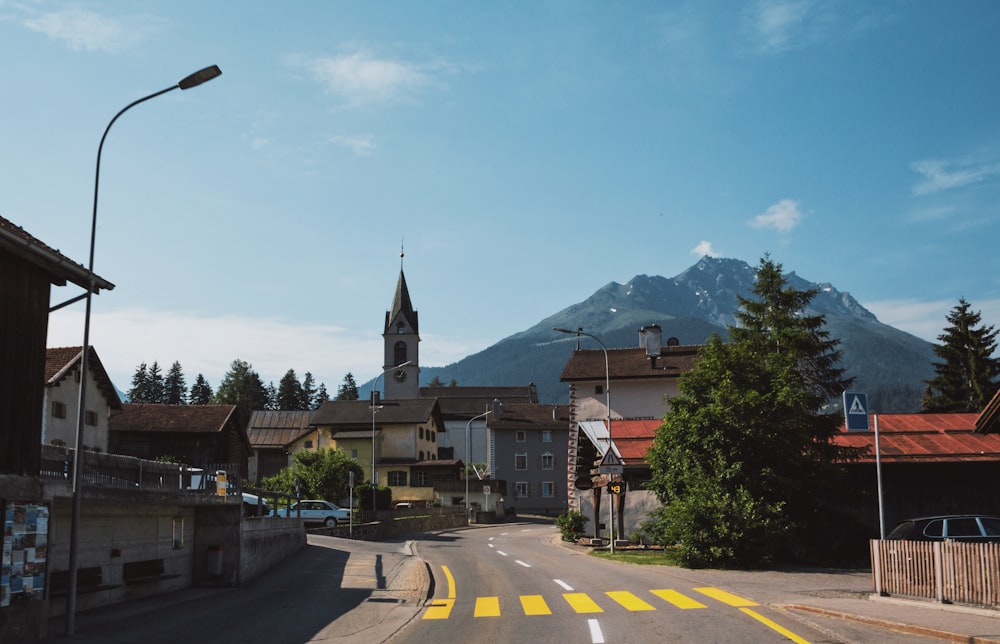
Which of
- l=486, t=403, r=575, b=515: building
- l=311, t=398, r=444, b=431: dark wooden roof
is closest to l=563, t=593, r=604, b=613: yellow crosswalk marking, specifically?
l=311, t=398, r=444, b=431: dark wooden roof

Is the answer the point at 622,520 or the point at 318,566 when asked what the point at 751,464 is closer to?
the point at 622,520

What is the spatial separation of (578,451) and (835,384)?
71.7 feet

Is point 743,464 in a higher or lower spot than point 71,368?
lower

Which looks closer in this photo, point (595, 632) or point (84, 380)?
point (595, 632)

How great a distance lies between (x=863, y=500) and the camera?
93.3 ft

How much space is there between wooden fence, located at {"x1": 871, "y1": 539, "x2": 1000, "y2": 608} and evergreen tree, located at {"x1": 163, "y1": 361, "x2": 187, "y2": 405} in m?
149

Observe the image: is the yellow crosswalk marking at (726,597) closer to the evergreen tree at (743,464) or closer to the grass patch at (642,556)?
the evergreen tree at (743,464)

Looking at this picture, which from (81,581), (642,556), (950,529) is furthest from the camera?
(642,556)

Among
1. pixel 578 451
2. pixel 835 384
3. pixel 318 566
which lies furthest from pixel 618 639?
pixel 835 384

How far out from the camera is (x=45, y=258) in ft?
49.2

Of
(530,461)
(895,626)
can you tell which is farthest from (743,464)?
(530,461)

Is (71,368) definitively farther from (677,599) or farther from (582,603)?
(677,599)

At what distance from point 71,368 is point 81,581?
29425 millimetres

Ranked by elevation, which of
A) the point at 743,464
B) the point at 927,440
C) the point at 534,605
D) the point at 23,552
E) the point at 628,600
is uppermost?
the point at 927,440
